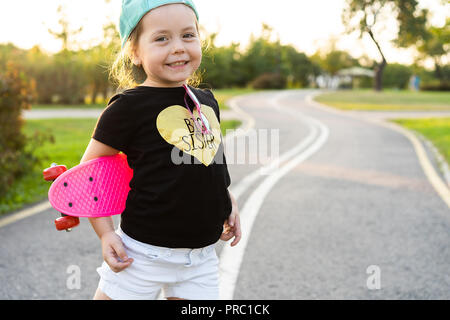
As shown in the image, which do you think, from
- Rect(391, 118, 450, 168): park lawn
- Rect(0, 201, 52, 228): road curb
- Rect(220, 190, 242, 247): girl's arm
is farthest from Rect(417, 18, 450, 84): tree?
Rect(220, 190, 242, 247): girl's arm

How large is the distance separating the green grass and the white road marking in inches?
103

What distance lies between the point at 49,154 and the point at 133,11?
25.2 ft

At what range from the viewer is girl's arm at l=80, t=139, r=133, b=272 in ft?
5.78

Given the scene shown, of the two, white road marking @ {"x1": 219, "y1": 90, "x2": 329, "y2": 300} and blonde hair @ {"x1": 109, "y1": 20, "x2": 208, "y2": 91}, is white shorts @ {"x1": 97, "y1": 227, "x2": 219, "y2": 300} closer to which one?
blonde hair @ {"x1": 109, "y1": 20, "x2": 208, "y2": 91}

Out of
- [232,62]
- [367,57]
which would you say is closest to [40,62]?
[232,62]

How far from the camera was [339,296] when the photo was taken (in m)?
3.11

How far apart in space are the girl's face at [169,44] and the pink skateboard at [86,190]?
0.39 metres

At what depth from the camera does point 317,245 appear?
163 inches

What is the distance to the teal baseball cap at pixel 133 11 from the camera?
1703 millimetres

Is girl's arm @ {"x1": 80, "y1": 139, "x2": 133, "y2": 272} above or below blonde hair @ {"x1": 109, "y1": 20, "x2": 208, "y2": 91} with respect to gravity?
below

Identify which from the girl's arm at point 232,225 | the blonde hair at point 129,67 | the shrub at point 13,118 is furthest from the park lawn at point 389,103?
the blonde hair at point 129,67

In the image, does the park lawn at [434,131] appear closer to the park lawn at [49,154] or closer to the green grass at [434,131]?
the green grass at [434,131]

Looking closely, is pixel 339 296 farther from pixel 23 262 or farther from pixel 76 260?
pixel 23 262
